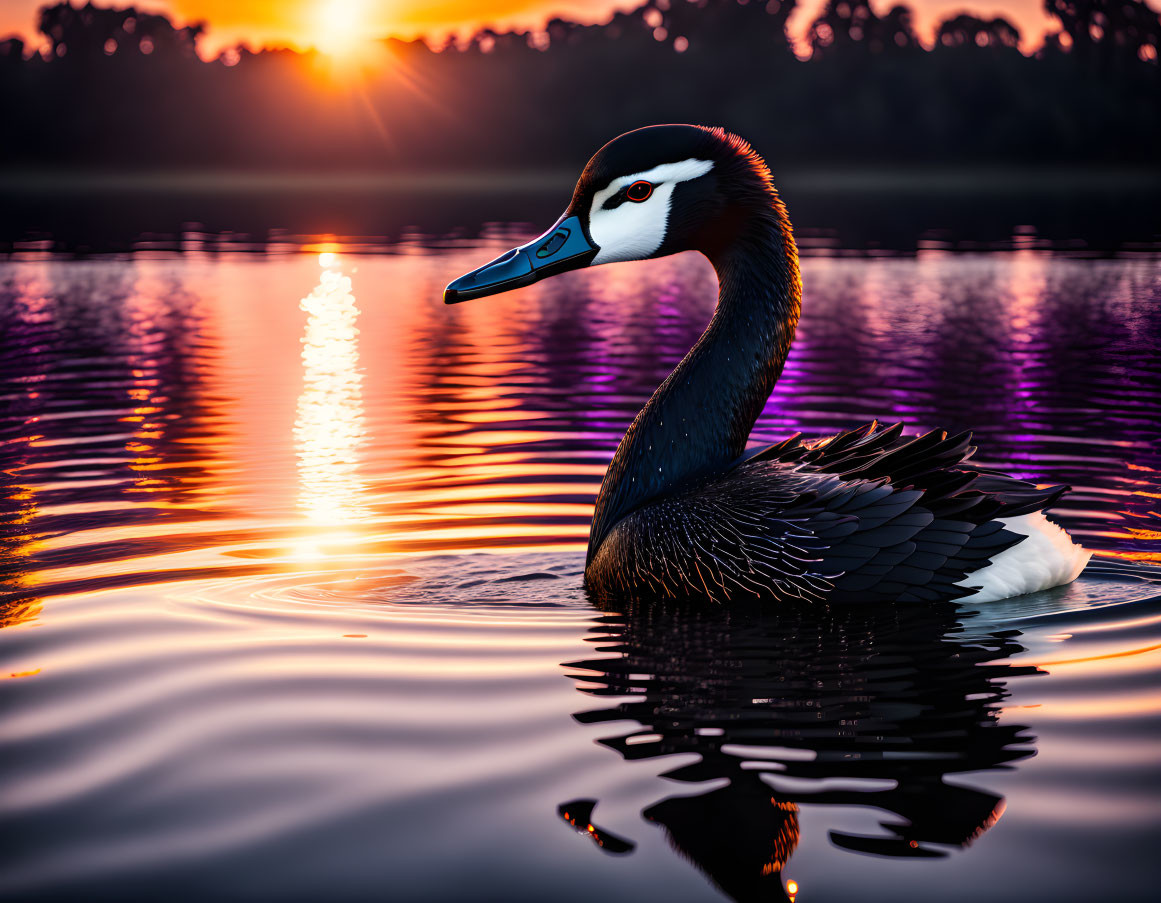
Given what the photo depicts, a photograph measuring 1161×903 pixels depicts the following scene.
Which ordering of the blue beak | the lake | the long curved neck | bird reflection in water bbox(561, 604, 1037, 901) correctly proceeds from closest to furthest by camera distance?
1. the lake
2. bird reflection in water bbox(561, 604, 1037, 901)
3. the blue beak
4. the long curved neck

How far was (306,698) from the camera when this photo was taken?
495 cm

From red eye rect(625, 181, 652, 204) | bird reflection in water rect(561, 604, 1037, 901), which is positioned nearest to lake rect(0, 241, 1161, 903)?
bird reflection in water rect(561, 604, 1037, 901)

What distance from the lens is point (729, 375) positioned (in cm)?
633

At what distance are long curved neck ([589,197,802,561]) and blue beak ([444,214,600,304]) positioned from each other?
26.7 inches

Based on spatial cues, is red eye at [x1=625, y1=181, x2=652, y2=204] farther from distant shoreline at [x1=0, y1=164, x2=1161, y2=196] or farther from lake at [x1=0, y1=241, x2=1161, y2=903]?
distant shoreline at [x1=0, y1=164, x2=1161, y2=196]

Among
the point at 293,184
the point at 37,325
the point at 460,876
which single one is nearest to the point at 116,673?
the point at 460,876

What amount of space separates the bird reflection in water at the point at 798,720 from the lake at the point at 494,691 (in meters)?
0.01

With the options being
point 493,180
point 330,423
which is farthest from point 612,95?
point 330,423

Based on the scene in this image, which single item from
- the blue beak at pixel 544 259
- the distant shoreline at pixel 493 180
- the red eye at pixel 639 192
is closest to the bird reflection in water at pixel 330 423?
the blue beak at pixel 544 259

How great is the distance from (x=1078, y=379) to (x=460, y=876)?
39.5 ft

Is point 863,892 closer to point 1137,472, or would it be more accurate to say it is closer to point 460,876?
point 460,876

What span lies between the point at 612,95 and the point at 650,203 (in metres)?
106

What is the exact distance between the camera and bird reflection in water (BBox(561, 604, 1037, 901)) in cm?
378

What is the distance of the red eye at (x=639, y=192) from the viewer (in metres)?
6.24
